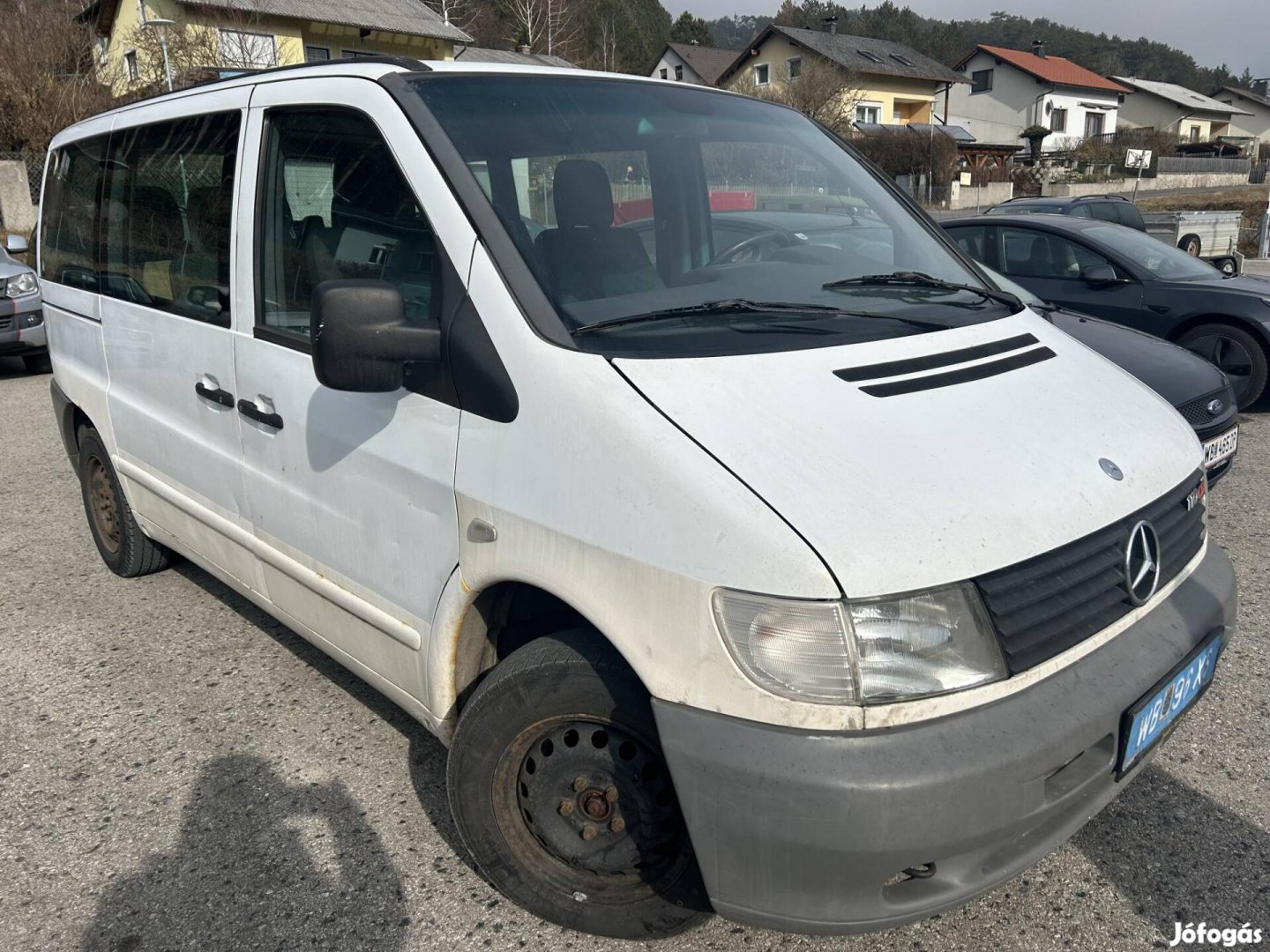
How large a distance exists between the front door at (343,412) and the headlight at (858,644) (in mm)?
816

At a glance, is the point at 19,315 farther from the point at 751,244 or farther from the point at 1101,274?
the point at 1101,274

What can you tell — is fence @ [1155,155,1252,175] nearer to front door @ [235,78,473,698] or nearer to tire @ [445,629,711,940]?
front door @ [235,78,473,698]

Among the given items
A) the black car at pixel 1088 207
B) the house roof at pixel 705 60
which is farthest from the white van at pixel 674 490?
the house roof at pixel 705 60

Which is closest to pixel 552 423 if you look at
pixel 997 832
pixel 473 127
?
pixel 473 127

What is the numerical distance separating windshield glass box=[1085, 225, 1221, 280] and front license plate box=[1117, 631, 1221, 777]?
234 inches

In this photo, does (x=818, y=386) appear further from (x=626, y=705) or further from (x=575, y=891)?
(x=575, y=891)

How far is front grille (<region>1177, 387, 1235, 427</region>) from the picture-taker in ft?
16.0

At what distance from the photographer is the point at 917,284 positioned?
9.16 ft

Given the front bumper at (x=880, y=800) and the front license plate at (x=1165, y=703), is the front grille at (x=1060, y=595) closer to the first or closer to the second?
the front bumper at (x=880, y=800)

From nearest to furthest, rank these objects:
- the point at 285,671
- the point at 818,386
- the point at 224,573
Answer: the point at 818,386 < the point at 224,573 < the point at 285,671

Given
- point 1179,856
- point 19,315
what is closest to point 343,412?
point 1179,856

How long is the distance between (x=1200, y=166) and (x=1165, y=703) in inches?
2133

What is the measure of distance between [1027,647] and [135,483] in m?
3.39

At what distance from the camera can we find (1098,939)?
91.1 inches
